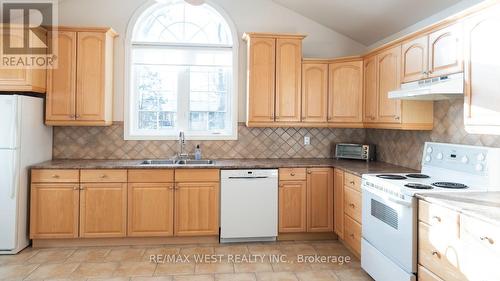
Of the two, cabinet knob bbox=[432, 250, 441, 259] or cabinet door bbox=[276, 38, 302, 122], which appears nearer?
cabinet knob bbox=[432, 250, 441, 259]

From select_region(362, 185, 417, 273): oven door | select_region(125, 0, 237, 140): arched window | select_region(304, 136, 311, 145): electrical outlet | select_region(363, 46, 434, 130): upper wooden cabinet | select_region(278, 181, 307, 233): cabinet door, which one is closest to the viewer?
select_region(362, 185, 417, 273): oven door

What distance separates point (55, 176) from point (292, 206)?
8.29 ft

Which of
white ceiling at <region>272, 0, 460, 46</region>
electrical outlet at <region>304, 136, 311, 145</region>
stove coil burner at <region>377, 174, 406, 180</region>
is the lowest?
stove coil burner at <region>377, 174, 406, 180</region>

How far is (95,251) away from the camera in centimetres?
351

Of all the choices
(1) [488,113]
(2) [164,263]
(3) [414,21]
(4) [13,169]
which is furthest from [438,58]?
(4) [13,169]

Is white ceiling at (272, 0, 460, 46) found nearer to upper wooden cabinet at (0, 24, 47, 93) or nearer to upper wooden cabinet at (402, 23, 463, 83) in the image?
upper wooden cabinet at (402, 23, 463, 83)

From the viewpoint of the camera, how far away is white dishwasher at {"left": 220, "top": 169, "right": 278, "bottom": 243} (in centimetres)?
369

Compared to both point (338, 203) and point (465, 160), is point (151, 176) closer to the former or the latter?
point (338, 203)

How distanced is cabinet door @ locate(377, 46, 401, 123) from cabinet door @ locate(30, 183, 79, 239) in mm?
3274

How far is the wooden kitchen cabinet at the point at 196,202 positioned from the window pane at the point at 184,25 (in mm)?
1781

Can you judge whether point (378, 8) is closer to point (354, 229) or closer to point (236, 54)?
point (236, 54)

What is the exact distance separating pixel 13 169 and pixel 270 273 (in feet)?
8.67

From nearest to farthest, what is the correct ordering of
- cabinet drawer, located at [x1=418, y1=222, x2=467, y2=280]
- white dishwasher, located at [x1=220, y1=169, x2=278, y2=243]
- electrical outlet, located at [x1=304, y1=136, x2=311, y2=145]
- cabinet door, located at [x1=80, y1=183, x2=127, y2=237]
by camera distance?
cabinet drawer, located at [x1=418, y1=222, x2=467, y2=280]
cabinet door, located at [x1=80, y1=183, x2=127, y2=237]
white dishwasher, located at [x1=220, y1=169, x2=278, y2=243]
electrical outlet, located at [x1=304, y1=136, x2=311, y2=145]

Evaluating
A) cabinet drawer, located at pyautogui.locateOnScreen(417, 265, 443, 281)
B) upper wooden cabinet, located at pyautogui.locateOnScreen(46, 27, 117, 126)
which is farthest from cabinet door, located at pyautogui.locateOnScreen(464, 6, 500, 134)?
upper wooden cabinet, located at pyautogui.locateOnScreen(46, 27, 117, 126)
